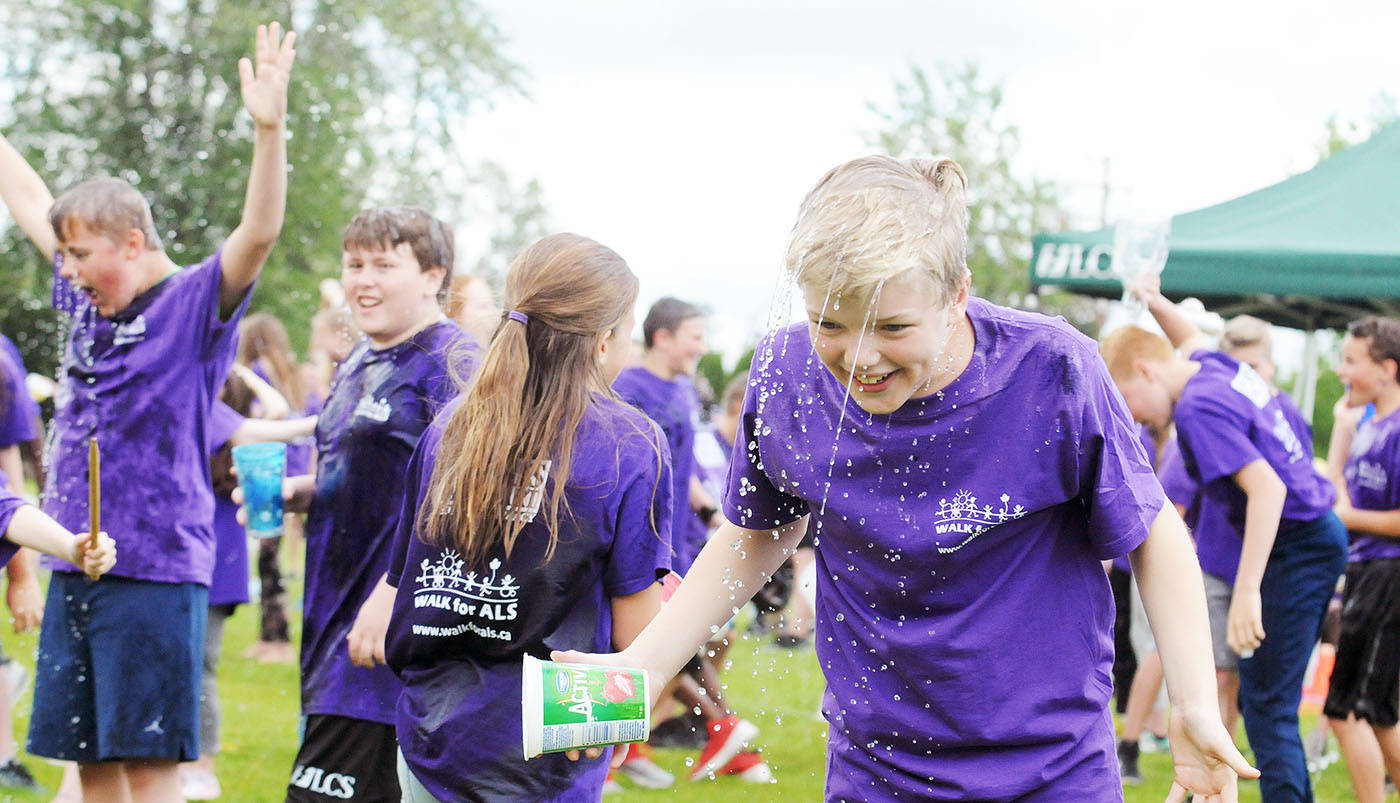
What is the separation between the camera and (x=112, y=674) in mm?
4039

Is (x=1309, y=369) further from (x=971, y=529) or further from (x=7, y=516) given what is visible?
(x=7, y=516)

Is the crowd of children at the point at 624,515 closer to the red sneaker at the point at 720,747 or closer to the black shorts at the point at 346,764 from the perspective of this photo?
the black shorts at the point at 346,764

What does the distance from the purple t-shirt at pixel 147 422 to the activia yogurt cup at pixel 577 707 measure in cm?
224

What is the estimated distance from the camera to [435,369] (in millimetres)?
3930

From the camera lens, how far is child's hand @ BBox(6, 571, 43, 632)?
481 centimetres

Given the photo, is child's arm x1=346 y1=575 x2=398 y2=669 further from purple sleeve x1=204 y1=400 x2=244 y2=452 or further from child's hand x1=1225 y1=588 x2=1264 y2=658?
child's hand x1=1225 y1=588 x2=1264 y2=658

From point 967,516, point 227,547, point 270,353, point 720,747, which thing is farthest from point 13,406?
point 967,516

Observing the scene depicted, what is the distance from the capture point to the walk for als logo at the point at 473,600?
2922 mm

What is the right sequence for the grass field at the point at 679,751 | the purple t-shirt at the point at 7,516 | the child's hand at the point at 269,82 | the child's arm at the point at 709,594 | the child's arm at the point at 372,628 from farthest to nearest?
the grass field at the point at 679,751 < the child's hand at the point at 269,82 < the purple t-shirt at the point at 7,516 < the child's arm at the point at 372,628 < the child's arm at the point at 709,594

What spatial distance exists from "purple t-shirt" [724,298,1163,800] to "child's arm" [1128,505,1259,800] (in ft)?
0.21

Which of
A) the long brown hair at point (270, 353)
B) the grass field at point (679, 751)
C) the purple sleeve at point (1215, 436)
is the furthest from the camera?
the long brown hair at point (270, 353)

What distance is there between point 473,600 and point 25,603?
2670 mm

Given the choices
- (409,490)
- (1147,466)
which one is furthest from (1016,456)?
(409,490)

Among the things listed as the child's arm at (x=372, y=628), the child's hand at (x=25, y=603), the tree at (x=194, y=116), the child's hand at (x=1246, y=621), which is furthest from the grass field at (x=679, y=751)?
the tree at (x=194, y=116)
